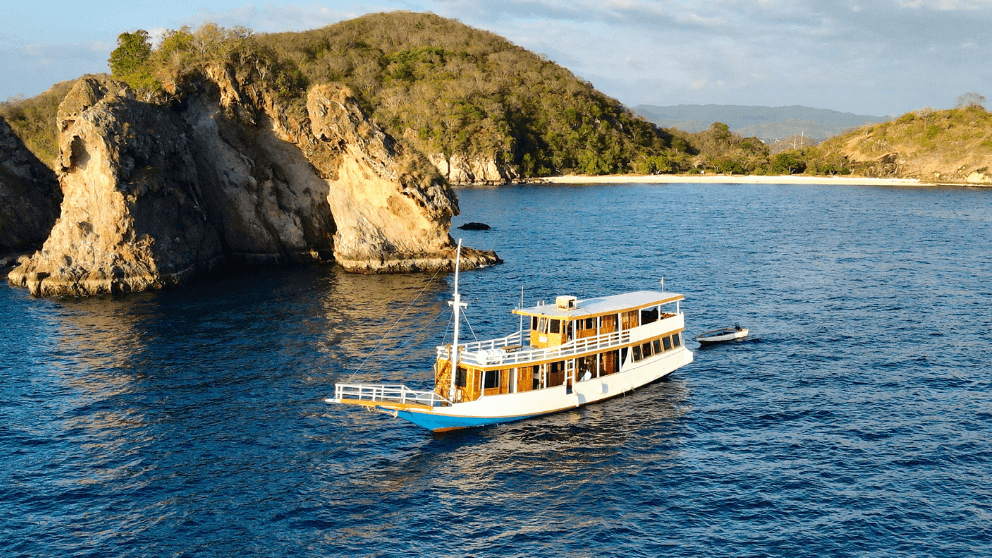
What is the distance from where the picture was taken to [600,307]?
53.2 meters

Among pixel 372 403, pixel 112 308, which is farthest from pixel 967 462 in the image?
pixel 112 308

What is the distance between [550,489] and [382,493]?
342 inches

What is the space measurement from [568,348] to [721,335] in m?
21.0

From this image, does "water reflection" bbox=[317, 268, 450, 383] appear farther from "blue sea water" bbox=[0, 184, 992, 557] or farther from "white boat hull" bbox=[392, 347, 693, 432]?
"white boat hull" bbox=[392, 347, 693, 432]

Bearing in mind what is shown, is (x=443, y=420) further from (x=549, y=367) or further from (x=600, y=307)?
(x=600, y=307)

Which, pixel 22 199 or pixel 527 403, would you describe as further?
pixel 22 199

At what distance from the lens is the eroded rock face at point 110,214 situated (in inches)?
3204

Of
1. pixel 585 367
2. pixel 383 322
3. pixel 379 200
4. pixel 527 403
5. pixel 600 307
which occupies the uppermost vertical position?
pixel 379 200

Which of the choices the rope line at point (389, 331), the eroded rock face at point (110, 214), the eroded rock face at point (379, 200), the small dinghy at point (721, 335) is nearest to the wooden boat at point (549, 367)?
the rope line at point (389, 331)

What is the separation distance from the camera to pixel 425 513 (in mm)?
35844

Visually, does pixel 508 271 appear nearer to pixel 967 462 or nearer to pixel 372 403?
pixel 372 403

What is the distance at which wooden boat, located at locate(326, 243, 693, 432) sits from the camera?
148ft

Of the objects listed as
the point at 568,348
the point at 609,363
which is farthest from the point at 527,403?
the point at 609,363

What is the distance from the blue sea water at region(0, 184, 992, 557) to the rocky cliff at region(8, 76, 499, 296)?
7.34 metres
